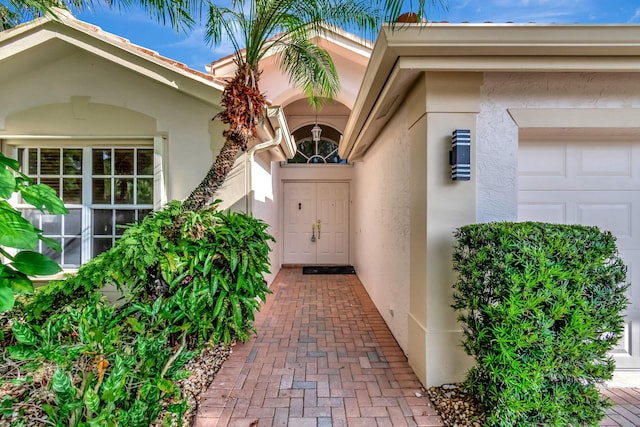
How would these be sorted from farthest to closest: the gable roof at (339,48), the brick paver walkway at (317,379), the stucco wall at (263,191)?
the gable roof at (339,48) < the stucco wall at (263,191) < the brick paver walkway at (317,379)

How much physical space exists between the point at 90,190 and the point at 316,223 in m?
5.91

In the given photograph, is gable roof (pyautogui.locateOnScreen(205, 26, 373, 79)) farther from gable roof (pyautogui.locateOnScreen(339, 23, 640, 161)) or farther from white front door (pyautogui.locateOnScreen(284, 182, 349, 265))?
gable roof (pyautogui.locateOnScreen(339, 23, 640, 161))

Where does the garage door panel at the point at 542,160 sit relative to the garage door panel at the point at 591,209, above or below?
above

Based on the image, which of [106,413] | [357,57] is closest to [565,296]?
[106,413]

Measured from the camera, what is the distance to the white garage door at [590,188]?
126 inches

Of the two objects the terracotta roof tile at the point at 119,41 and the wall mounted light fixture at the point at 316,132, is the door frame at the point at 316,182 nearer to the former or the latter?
the wall mounted light fixture at the point at 316,132

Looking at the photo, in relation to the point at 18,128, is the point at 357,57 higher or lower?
higher

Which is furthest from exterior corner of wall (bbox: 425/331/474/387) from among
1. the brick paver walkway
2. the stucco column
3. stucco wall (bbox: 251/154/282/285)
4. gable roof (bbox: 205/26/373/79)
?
gable roof (bbox: 205/26/373/79)

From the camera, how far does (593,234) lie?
239cm

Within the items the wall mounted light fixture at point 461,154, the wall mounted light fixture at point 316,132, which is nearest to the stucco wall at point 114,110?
the wall mounted light fixture at point 461,154

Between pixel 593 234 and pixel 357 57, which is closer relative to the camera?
pixel 593 234

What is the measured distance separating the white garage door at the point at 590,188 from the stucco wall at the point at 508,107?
13.0 inches

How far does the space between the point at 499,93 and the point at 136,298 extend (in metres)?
4.61

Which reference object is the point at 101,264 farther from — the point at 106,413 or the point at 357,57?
the point at 357,57
